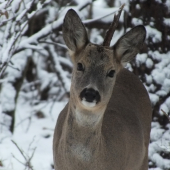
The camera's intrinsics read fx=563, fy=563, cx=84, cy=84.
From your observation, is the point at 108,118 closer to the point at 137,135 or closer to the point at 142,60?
the point at 137,135

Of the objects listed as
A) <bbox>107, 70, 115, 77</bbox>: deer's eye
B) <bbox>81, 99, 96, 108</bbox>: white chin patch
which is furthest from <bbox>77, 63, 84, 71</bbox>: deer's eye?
<bbox>81, 99, 96, 108</bbox>: white chin patch

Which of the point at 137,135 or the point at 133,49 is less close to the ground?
the point at 133,49

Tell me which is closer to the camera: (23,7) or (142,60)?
(23,7)

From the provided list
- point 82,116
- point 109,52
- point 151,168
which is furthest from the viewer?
point 151,168

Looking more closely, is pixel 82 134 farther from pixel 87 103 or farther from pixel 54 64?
pixel 54 64

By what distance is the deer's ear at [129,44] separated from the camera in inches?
203

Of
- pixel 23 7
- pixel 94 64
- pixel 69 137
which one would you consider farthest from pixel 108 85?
pixel 23 7

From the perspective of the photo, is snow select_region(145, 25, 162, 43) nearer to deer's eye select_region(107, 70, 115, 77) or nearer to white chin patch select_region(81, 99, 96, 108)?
deer's eye select_region(107, 70, 115, 77)

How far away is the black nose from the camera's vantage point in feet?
14.4

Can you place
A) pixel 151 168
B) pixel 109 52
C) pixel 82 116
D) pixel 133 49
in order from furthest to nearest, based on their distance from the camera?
1. pixel 151 168
2. pixel 133 49
3. pixel 109 52
4. pixel 82 116

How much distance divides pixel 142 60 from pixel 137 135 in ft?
5.74

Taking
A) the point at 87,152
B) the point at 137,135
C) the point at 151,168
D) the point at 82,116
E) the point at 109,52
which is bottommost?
the point at 151,168

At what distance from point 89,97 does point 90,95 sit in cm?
3

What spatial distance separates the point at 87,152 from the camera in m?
4.71
